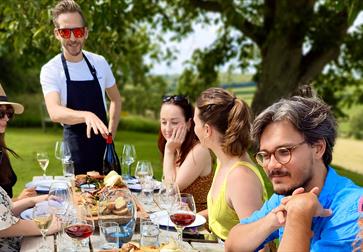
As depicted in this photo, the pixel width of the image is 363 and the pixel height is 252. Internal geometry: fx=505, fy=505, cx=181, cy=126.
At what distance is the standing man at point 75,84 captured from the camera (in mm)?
4137

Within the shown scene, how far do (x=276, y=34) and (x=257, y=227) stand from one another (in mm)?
9123

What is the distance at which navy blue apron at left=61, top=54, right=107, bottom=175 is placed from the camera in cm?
432

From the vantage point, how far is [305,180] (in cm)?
209

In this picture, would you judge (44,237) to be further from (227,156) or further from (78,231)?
(227,156)

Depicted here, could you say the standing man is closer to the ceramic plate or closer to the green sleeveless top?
the ceramic plate

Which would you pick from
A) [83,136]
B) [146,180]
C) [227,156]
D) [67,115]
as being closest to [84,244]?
[146,180]

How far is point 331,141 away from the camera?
2.15 m

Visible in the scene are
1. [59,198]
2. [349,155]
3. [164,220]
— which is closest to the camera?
[59,198]

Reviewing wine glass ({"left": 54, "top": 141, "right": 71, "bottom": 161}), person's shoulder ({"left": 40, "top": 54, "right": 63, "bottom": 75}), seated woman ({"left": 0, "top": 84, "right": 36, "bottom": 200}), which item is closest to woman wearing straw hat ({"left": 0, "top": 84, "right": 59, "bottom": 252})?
seated woman ({"left": 0, "top": 84, "right": 36, "bottom": 200})

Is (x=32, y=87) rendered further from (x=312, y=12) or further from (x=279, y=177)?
(x=279, y=177)

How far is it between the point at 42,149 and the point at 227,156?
1133 centimetres

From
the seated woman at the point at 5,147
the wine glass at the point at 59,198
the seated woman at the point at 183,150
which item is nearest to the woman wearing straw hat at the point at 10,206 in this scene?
the seated woman at the point at 5,147

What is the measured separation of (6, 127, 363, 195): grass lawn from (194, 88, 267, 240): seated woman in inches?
108

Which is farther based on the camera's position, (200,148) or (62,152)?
(62,152)
